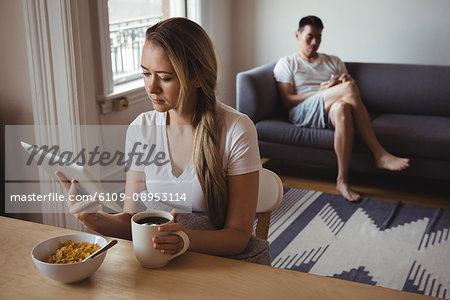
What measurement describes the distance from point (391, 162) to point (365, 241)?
2.41 ft

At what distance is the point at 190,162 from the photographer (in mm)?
1339

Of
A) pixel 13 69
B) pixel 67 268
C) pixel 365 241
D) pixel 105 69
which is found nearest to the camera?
pixel 67 268

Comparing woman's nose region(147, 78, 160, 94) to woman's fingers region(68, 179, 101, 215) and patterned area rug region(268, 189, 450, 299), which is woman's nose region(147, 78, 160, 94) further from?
patterned area rug region(268, 189, 450, 299)

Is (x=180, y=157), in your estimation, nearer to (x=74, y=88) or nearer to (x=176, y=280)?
(x=176, y=280)

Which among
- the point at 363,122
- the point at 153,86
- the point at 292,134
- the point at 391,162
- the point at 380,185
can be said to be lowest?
the point at 380,185

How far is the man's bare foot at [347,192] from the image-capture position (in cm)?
314

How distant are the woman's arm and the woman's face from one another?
267 mm

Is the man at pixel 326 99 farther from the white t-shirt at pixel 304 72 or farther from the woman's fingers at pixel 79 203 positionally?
the woman's fingers at pixel 79 203

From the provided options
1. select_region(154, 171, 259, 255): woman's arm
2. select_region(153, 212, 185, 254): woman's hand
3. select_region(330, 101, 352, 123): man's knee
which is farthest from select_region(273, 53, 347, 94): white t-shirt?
select_region(153, 212, 185, 254): woman's hand

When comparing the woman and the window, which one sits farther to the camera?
the window

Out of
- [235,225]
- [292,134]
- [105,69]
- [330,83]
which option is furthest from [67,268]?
[330,83]

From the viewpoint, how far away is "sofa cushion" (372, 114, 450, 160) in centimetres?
307

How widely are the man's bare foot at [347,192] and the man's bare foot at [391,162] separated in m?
0.24

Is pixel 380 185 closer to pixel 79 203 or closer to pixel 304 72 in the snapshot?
pixel 304 72
